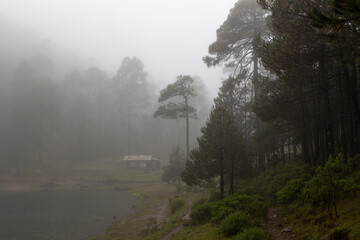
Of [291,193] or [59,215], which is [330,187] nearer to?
[291,193]

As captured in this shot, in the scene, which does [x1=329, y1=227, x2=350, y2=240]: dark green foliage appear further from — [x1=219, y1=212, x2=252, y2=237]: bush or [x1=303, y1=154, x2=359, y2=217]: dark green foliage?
[x1=219, y1=212, x2=252, y2=237]: bush

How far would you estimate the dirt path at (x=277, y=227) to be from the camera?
26.9ft

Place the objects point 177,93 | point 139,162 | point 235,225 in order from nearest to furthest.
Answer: point 235,225 < point 177,93 < point 139,162

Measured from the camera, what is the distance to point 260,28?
23703 millimetres

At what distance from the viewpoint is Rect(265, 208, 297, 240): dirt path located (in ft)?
26.9

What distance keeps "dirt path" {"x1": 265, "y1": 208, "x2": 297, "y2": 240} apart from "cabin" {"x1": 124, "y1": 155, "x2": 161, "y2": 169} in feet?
156

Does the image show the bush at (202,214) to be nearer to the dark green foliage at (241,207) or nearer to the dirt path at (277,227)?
the dark green foliage at (241,207)

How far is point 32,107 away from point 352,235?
60.2m

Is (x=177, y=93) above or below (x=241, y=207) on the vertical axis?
above

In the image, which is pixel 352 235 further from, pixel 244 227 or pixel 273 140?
pixel 273 140

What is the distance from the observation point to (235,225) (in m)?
9.02

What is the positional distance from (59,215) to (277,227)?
21865 mm

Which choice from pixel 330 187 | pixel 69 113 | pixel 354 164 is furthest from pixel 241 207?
pixel 69 113

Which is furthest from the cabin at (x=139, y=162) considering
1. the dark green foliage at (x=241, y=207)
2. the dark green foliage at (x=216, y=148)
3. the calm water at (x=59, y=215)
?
the dark green foliage at (x=241, y=207)
